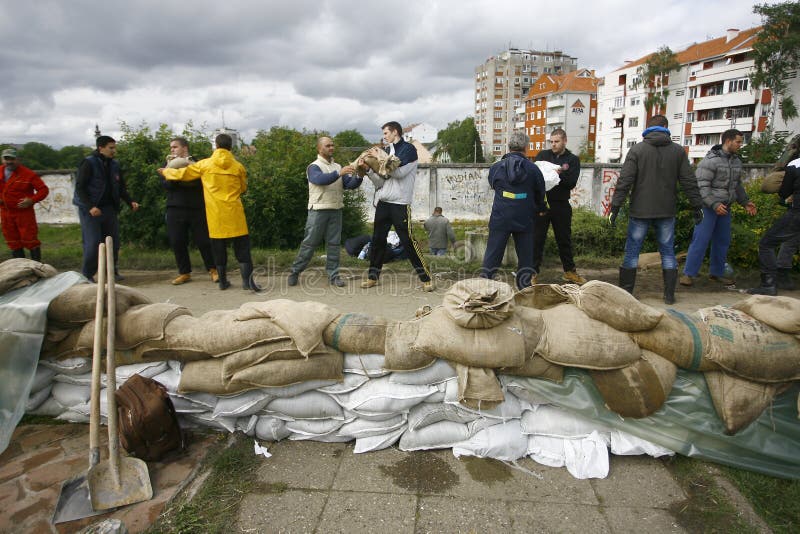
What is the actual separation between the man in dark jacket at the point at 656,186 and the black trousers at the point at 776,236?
4.00 ft

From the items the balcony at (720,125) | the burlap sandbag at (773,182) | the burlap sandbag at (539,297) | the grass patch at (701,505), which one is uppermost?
the balcony at (720,125)

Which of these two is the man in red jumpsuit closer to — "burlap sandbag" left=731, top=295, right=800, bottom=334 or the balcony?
"burlap sandbag" left=731, top=295, right=800, bottom=334

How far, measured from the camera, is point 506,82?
12238cm

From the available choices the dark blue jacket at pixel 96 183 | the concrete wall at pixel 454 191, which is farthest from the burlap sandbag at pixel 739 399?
the concrete wall at pixel 454 191

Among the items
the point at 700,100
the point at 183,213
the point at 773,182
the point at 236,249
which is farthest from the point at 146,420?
the point at 700,100

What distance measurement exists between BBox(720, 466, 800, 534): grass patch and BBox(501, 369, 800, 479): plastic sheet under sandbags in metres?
0.04

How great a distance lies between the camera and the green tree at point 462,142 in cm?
10544

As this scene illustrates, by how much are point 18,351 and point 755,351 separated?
3.95 m

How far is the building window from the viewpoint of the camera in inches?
2020

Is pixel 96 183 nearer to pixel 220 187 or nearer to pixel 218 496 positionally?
pixel 220 187

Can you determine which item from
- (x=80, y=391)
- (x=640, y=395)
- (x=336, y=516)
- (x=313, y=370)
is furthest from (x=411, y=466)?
(x=80, y=391)

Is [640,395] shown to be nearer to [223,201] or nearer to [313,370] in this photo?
[313,370]

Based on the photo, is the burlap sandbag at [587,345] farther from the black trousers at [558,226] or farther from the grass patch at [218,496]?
the black trousers at [558,226]

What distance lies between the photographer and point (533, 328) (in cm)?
271
